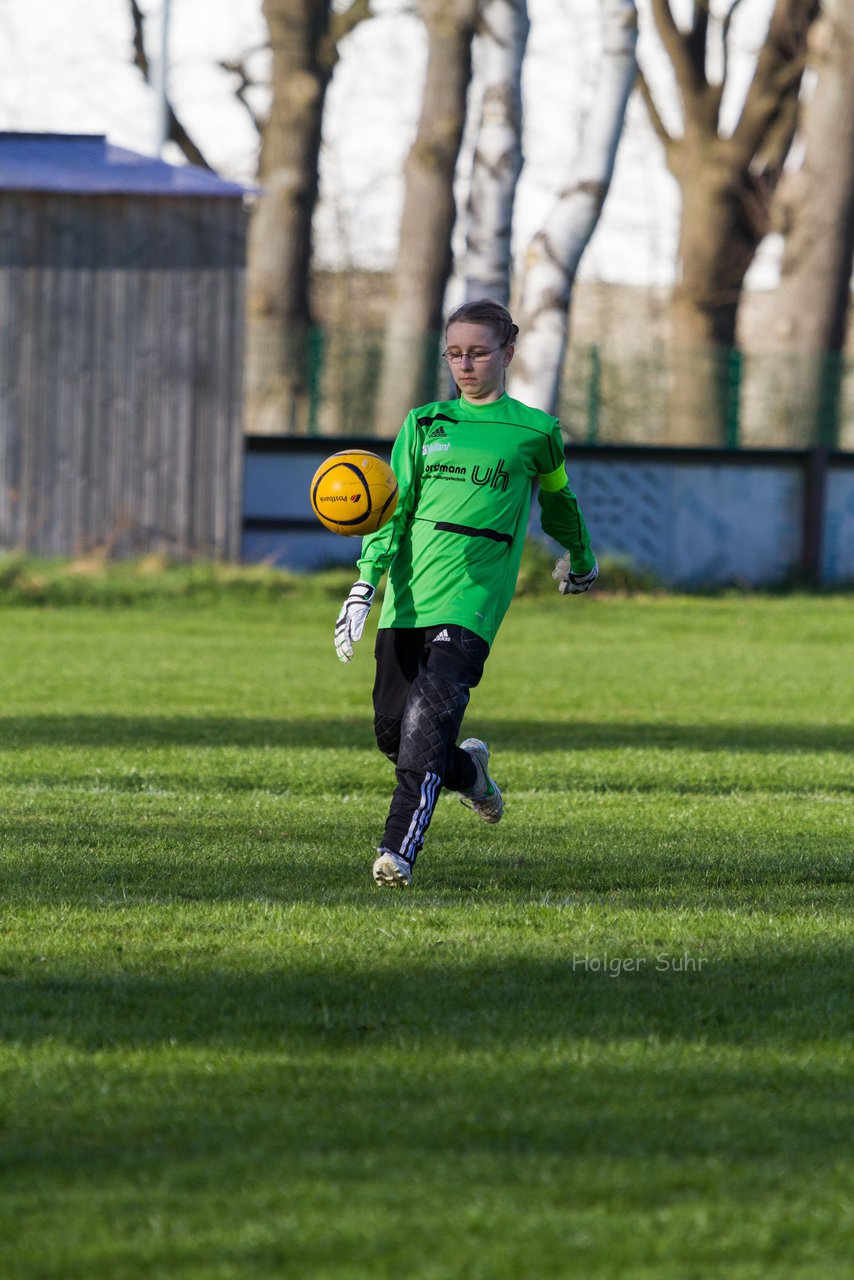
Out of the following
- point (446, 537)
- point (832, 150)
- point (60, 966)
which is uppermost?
point (832, 150)

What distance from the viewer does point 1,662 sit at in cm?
1417

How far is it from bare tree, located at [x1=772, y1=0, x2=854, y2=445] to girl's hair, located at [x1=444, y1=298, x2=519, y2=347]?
20.6 m

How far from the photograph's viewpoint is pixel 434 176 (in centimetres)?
2966

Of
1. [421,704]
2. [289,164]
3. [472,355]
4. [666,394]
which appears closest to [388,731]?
[421,704]

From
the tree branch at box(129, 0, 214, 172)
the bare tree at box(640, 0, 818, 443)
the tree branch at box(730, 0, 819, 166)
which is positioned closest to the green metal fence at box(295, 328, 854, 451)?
the bare tree at box(640, 0, 818, 443)

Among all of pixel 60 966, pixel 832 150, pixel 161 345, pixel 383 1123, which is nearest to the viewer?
pixel 383 1123

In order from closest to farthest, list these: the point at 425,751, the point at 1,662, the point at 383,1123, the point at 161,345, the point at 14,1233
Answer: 1. the point at 14,1233
2. the point at 383,1123
3. the point at 425,751
4. the point at 1,662
5. the point at 161,345

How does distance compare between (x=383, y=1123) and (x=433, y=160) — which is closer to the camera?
(x=383, y=1123)

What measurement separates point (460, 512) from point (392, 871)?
3.94 feet

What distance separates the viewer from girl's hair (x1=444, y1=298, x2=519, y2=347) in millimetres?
6328

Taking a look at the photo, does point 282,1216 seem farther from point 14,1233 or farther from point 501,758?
point 501,758

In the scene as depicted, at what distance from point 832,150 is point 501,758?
20.9 metres

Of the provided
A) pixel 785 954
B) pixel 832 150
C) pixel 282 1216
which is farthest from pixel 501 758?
pixel 832 150

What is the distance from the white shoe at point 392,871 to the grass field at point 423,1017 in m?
0.08
